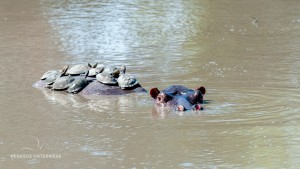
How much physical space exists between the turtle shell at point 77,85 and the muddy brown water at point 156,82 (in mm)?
131

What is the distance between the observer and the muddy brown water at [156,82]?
22.1ft

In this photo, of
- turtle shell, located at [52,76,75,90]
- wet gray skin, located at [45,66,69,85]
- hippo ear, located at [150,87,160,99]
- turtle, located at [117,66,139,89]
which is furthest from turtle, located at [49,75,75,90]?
hippo ear, located at [150,87,160,99]

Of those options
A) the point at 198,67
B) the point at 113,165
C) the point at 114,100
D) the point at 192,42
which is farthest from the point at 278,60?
the point at 113,165

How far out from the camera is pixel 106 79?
31.1 feet

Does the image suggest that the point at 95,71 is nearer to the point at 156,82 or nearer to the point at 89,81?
the point at 89,81

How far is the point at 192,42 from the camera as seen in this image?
1317 centimetres

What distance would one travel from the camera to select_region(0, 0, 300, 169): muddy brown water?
6.75 meters

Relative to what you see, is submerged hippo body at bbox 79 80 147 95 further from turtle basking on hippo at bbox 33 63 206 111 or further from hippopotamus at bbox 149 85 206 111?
hippopotamus at bbox 149 85 206 111

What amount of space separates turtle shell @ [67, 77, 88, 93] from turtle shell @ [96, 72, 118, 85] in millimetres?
204

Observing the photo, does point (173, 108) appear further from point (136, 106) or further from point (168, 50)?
point (168, 50)

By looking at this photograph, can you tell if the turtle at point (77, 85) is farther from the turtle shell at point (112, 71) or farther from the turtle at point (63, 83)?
the turtle shell at point (112, 71)

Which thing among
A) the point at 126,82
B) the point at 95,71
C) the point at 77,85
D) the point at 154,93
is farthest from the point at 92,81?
the point at 154,93

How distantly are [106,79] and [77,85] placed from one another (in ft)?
1.34

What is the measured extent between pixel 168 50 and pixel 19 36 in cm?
321
